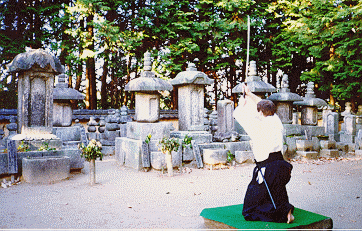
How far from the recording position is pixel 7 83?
55.4 feet

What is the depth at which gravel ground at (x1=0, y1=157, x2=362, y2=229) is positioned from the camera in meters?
4.40

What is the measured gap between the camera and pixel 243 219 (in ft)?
12.8

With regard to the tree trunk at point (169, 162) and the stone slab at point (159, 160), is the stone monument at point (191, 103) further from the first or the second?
the tree trunk at point (169, 162)

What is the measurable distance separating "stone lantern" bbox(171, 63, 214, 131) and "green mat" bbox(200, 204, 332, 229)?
219 inches

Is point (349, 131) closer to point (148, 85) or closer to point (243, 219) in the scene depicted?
point (148, 85)

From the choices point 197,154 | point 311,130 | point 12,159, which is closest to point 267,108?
point 197,154

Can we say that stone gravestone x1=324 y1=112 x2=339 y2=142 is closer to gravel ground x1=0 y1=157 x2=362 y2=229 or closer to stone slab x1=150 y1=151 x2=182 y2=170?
gravel ground x1=0 y1=157 x2=362 y2=229

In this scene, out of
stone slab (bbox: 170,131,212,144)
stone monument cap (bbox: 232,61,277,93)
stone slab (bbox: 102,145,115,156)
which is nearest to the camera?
stone slab (bbox: 170,131,212,144)

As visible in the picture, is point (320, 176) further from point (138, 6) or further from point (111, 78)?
point (111, 78)

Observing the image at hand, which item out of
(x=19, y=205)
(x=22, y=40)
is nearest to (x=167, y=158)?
(x=19, y=205)

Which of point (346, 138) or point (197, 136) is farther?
point (346, 138)

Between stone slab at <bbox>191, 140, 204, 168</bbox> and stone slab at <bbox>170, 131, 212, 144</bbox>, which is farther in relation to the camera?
stone slab at <bbox>170, 131, 212, 144</bbox>

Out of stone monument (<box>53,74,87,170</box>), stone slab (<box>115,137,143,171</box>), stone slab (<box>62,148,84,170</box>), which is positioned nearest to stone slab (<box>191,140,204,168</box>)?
stone slab (<box>115,137,143,171</box>)

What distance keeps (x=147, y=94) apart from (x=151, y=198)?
3.94 meters
